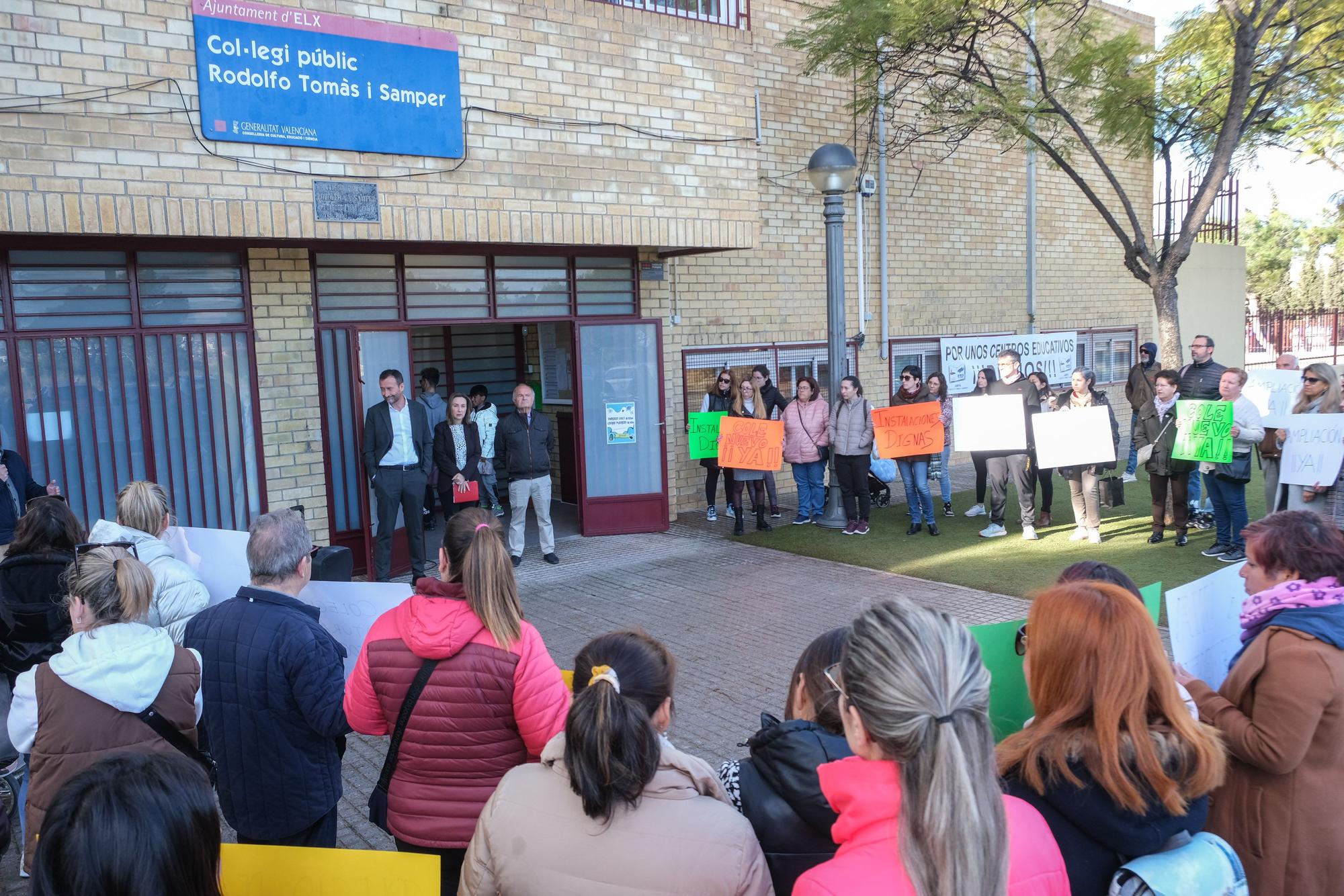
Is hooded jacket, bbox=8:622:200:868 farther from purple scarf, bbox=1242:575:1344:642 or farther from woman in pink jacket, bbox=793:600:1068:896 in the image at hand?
purple scarf, bbox=1242:575:1344:642

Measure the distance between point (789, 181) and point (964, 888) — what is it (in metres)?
12.9

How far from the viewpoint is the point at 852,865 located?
1.75 meters

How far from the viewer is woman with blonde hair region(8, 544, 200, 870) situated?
10.3 ft

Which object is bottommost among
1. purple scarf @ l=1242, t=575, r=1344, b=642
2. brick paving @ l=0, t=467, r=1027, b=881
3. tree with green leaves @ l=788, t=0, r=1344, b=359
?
brick paving @ l=0, t=467, r=1027, b=881

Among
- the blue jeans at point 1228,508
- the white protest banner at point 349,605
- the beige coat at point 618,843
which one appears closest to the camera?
the beige coat at point 618,843

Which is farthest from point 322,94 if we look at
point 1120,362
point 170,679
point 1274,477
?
point 1120,362

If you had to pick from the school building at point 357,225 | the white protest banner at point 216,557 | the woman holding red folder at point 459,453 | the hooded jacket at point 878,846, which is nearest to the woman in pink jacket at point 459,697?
the hooded jacket at point 878,846

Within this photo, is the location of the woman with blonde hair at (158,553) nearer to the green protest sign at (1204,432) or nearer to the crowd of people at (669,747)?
the crowd of people at (669,747)

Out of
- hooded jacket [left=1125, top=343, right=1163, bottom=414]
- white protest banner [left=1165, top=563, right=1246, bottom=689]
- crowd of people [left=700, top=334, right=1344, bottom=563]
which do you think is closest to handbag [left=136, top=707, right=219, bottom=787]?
white protest banner [left=1165, top=563, right=1246, bottom=689]

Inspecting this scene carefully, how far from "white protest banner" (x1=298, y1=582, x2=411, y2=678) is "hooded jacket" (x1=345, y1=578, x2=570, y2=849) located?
0.95 m

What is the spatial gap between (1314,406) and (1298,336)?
93.0 ft

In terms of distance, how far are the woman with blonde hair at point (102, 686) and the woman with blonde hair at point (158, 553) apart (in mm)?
985

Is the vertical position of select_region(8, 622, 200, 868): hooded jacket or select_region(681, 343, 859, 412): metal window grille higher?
select_region(681, 343, 859, 412): metal window grille

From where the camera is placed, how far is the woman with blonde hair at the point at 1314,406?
25.4 ft
